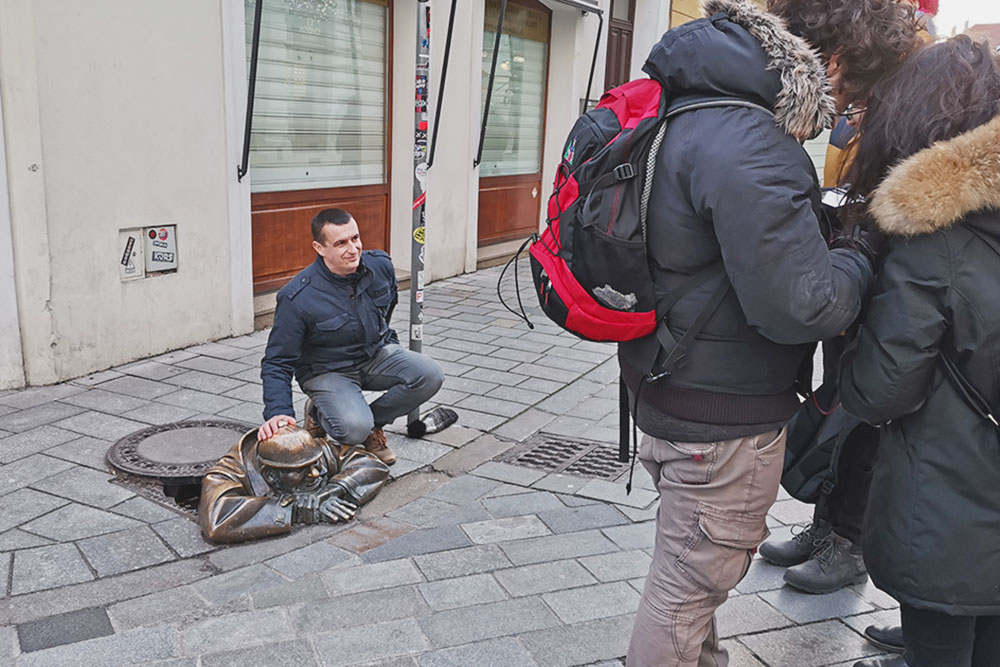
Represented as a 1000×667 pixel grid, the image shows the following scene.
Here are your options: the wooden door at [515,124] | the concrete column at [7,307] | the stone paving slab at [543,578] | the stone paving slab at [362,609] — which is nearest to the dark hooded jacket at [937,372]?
the stone paving slab at [543,578]

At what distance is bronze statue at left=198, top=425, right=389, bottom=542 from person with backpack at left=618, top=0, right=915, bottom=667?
1856mm

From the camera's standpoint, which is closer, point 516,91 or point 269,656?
point 269,656

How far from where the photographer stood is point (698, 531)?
2.10 meters

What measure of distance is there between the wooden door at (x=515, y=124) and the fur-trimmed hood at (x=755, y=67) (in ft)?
26.9

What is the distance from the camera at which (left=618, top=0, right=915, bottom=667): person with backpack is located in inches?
72.3

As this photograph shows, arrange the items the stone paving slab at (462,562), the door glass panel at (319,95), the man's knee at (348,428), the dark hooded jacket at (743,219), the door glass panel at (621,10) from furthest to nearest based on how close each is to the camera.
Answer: the door glass panel at (621,10) → the door glass panel at (319,95) → the man's knee at (348,428) → the stone paving slab at (462,562) → the dark hooded jacket at (743,219)

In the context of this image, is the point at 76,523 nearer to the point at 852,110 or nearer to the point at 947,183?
the point at 852,110

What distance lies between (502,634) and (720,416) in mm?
1241

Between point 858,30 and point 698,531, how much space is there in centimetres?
117

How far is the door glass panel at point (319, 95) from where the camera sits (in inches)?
276

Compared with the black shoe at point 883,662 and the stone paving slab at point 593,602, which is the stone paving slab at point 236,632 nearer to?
the stone paving slab at point 593,602

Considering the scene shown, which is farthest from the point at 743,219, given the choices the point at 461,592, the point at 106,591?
the point at 106,591

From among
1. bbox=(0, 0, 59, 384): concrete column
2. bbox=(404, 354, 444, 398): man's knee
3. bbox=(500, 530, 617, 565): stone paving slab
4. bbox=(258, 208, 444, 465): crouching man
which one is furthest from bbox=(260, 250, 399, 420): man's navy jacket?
bbox=(0, 0, 59, 384): concrete column

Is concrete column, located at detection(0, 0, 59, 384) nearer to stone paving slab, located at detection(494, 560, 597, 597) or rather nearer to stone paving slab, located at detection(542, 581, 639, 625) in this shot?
stone paving slab, located at detection(494, 560, 597, 597)
